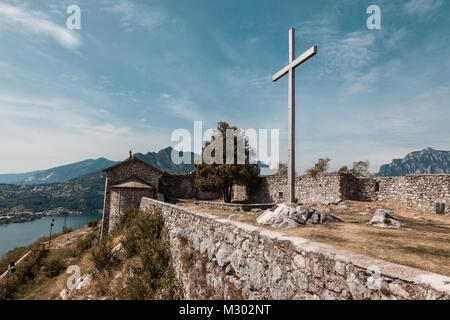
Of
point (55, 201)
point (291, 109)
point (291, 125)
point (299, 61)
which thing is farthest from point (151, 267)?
point (55, 201)

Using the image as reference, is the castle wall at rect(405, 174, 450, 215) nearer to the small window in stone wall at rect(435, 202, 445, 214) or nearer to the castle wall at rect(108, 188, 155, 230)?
the small window in stone wall at rect(435, 202, 445, 214)

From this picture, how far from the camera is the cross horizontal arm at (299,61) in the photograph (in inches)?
310

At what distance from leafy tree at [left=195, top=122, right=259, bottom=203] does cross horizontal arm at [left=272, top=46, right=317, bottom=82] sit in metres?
17.3

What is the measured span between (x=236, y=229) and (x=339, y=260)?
2.75m

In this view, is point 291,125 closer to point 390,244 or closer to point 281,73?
point 281,73

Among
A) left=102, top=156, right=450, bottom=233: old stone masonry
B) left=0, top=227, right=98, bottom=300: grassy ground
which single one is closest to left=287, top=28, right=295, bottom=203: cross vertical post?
left=102, top=156, right=450, bottom=233: old stone masonry

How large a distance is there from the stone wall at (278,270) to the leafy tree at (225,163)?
18.8m

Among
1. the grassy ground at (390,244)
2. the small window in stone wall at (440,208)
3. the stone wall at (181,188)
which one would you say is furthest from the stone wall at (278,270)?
the stone wall at (181,188)

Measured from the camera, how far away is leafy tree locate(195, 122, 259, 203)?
26.9m

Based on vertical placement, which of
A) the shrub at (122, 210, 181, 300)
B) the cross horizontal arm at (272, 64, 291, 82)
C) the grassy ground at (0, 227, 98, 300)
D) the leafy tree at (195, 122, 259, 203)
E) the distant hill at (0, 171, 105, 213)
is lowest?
the distant hill at (0, 171, 105, 213)

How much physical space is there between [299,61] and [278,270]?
7.24m

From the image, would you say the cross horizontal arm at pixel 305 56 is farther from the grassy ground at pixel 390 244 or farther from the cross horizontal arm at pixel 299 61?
the grassy ground at pixel 390 244
